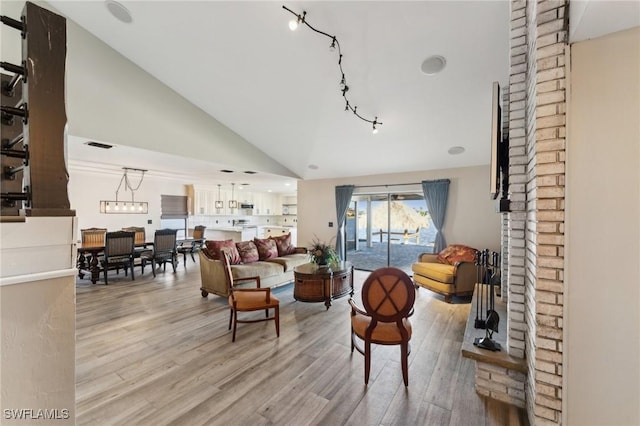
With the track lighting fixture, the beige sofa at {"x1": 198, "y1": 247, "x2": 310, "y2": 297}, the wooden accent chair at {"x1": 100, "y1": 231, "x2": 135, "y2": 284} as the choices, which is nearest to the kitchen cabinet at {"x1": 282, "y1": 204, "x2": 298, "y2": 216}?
the beige sofa at {"x1": 198, "y1": 247, "x2": 310, "y2": 297}

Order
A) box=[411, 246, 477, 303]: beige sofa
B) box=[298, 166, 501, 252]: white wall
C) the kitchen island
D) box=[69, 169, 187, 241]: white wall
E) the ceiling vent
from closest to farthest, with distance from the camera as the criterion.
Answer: the ceiling vent, box=[411, 246, 477, 303]: beige sofa, box=[298, 166, 501, 252]: white wall, box=[69, 169, 187, 241]: white wall, the kitchen island

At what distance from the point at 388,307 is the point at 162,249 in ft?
18.5

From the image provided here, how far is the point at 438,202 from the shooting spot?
5582 mm

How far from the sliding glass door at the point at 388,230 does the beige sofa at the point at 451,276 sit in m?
1.11

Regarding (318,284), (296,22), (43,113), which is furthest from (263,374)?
(296,22)

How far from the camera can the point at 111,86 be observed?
146 inches

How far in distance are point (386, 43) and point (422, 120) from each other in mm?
1559

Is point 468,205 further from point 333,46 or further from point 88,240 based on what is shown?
point 88,240

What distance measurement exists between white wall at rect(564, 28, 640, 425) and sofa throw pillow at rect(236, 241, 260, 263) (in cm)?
435

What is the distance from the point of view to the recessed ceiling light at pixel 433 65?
119 inches

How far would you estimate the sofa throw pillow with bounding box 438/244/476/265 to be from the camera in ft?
15.7

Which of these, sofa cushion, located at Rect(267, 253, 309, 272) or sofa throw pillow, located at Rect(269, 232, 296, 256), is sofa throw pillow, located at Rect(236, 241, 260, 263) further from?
sofa throw pillow, located at Rect(269, 232, 296, 256)

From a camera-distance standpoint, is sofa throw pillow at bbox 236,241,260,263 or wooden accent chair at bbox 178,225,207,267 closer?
sofa throw pillow at bbox 236,241,260,263

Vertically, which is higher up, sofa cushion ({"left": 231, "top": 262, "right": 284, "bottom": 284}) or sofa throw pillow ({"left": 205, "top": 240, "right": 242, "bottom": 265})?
sofa throw pillow ({"left": 205, "top": 240, "right": 242, "bottom": 265})
